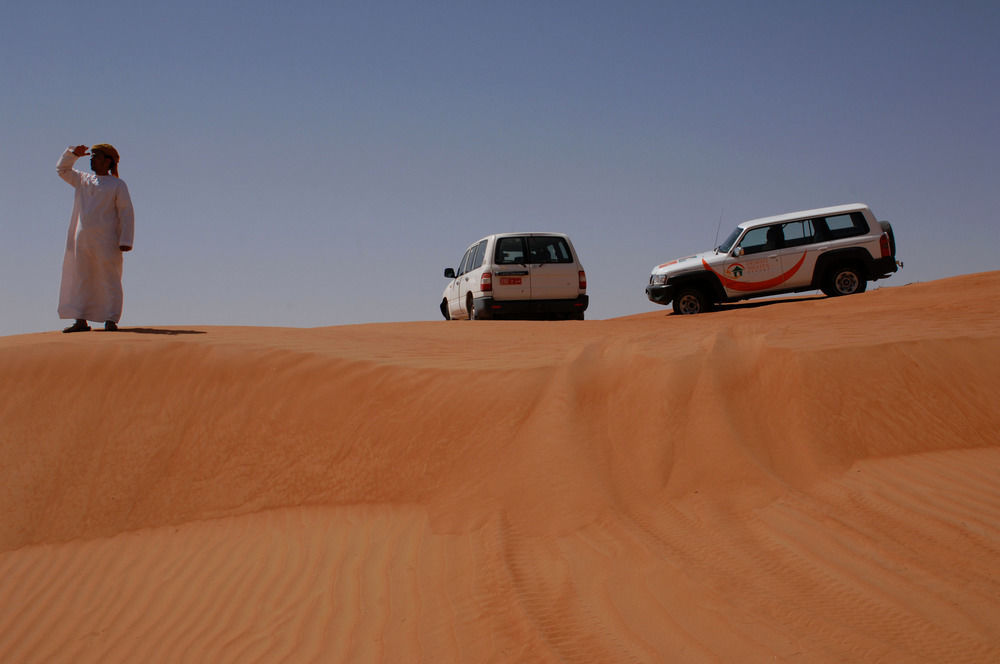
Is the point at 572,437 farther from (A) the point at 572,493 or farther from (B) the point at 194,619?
(B) the point at 194,619

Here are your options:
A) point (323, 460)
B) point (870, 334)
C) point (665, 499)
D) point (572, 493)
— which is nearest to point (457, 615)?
point (572, 493)

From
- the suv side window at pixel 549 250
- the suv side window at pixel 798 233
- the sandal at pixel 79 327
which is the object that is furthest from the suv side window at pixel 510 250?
the sandal at pixel 79 327

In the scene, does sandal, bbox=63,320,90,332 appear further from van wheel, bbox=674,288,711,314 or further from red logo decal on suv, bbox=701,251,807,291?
red logo decal on suv, bbox=701,251,807,291

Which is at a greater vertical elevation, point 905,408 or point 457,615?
point 905,408

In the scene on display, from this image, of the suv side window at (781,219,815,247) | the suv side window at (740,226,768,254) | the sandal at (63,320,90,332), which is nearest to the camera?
the sandal at (63,320,90,332)

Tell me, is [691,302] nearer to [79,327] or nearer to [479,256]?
[479,256]

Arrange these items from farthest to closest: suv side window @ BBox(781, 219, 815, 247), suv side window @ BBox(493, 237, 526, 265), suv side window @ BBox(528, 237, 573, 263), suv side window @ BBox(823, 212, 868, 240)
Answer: suv side window @ BBox(781, 219, 815, 247) → suv side window @ BBox(823, 212, 868, 240) → suv side window @ BBox(528, 237, 573, 263) → suv side window @ BBox(493, 237, 526, 265)

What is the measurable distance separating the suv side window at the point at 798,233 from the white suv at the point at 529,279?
13.5 ft

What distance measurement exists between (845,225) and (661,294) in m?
3.61

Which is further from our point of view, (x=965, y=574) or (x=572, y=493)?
(x=572, y=493)

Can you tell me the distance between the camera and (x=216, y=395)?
6059mm

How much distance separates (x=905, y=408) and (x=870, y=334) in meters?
1.44

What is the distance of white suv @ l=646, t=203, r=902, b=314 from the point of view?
13617mm

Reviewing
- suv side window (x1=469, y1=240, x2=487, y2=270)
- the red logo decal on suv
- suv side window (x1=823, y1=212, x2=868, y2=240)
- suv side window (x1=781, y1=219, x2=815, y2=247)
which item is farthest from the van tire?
suv side window (x1=469, y1=240, x2=487, y2=270)
